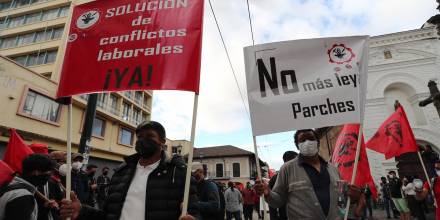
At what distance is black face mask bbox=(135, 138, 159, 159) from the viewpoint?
2197 millimetres

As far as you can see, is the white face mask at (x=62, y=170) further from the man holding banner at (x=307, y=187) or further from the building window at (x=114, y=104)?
the building window at (x=114, y=104)

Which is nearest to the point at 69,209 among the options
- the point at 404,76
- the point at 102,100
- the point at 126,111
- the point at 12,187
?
the point at 12,187

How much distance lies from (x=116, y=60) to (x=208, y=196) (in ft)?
10.3

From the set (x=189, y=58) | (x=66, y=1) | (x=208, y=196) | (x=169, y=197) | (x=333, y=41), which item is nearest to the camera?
(x=169, y=197)

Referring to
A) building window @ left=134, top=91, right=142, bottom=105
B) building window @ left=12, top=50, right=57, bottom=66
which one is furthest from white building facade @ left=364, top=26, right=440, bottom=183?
building window @ left=12, top=50, right=57, bottom=66

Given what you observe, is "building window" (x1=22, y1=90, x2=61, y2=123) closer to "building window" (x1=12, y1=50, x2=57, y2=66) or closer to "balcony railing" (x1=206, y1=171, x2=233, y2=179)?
"building window" (x1=12, y1=50, x2=57, y2=66)

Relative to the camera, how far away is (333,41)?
3.00 m

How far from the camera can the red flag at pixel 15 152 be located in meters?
3.92

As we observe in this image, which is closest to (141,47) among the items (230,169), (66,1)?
(66,1)

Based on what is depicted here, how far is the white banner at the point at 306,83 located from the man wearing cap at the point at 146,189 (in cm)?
98

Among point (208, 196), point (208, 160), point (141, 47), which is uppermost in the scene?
point (208, 160)

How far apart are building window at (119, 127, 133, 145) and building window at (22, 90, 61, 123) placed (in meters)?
8.24

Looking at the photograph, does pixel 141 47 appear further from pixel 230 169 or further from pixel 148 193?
pixel 230 169

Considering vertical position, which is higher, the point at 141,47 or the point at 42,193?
the point at 141,47
